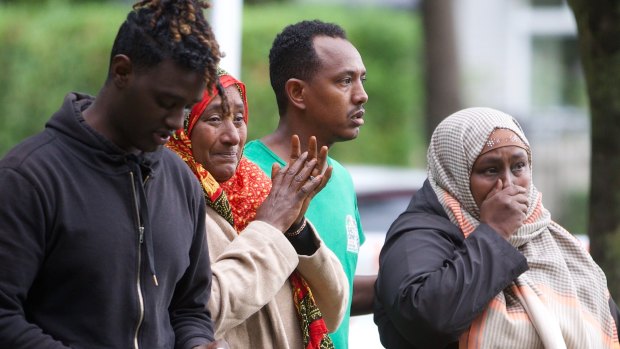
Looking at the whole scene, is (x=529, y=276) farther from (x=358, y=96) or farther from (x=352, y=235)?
(x=358, y=96)

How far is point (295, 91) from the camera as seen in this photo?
463 cm

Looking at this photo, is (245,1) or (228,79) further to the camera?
(245,1)

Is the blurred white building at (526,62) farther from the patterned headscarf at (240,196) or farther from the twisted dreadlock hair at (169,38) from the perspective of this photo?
the twisted dreadlock hair at (169,38)

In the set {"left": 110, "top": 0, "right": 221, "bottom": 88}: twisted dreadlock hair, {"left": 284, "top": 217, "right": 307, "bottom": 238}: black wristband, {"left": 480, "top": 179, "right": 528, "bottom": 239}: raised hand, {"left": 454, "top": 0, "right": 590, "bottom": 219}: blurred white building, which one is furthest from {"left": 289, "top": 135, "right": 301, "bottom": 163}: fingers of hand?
{"left": 454, "top": 0, "right": 590, "bottom": 219}: blurred white building

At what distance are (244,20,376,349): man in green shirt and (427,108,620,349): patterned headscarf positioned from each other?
0.41m

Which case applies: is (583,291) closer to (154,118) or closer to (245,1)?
(154,118)

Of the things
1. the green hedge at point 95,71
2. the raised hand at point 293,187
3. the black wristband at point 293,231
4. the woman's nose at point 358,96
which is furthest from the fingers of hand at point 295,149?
the green hedge at point 95,71

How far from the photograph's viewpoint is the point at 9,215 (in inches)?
112

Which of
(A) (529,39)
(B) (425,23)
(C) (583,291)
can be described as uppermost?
(C) (583,291)

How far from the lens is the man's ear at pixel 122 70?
3.03 m

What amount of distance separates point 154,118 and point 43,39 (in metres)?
11.8

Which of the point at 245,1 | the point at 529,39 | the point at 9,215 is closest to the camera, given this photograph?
the point at 9,215

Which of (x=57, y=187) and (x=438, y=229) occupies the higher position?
(x=57, y=187)

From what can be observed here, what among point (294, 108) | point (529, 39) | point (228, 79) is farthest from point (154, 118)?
point (529, 39)
